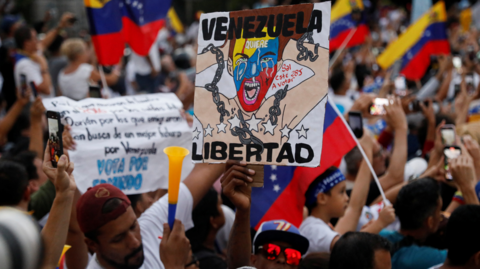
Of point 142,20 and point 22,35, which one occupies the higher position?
point 142,20

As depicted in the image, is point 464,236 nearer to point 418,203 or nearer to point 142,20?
point 418,203

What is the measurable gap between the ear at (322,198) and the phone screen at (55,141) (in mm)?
1946

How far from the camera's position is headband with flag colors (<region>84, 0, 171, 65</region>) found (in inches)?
202

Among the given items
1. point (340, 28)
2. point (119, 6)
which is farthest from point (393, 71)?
point (119, 6)

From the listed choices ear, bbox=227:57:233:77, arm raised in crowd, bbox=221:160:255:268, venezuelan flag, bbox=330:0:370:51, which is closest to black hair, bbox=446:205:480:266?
arm raised in crowd, bbox=221:160:255:268

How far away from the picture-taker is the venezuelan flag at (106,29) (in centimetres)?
510

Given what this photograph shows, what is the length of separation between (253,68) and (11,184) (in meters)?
1.98

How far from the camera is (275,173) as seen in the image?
11.9ft

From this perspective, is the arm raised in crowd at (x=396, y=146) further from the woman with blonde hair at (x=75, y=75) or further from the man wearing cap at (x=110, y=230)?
the woman with blonde hair at (x=75, y=75)

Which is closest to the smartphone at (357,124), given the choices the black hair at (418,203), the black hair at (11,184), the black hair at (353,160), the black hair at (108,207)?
the black hair at (353,160)

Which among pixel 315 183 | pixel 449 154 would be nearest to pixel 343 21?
pixel 449 154

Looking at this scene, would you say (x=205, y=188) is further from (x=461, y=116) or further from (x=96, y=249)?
(x=461, y=116)

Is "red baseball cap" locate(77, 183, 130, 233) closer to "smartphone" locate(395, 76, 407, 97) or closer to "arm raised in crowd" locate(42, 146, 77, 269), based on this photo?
"arm raised in crowd" locate(42, 146, 77, 269)

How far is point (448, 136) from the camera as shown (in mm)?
4109
